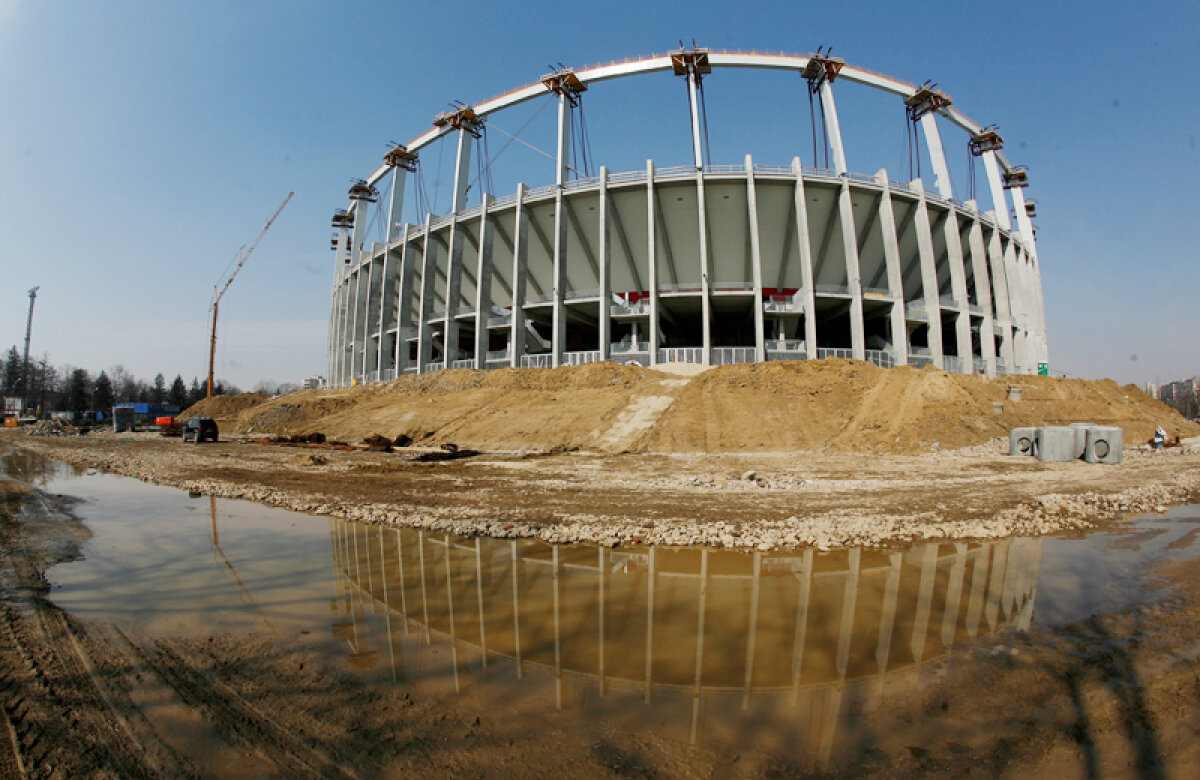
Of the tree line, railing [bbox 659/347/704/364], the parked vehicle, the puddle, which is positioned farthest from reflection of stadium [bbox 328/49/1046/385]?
the tree line

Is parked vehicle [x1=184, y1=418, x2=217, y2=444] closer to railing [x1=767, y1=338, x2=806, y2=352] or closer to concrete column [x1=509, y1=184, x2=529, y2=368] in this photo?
concrete column [x1=509, y1=184, x2=529, y2=368]

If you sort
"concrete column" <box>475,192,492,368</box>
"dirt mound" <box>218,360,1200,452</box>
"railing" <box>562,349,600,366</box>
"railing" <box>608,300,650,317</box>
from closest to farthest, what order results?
"dirt mound" <box>218,360,1200,452</box>, "railing" <box>562,349,600,366</box>, "railing" <box>608,300,650,317</box>, "concrete column" <box>475,192,492,368</box>

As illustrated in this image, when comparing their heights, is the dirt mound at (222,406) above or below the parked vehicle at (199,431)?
above

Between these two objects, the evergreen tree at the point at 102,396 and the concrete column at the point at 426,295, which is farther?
the evergreen tree at the point at 102,396

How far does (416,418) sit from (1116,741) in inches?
1141

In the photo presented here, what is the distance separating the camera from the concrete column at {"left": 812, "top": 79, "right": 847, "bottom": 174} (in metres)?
32.4

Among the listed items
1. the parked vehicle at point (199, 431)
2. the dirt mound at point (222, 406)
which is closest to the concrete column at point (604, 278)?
the parked vehicle at point (199, 431)

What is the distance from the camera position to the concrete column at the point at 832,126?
106 ft

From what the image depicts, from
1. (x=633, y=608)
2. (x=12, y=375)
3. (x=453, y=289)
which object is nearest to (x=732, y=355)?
(x=453, y=289)

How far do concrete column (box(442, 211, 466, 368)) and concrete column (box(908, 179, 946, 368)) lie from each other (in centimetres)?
3123

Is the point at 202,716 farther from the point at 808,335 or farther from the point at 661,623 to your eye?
the point at 808,335

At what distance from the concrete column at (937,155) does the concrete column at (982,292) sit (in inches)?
81.1

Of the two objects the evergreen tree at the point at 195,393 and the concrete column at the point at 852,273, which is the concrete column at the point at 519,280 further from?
the evergreen tree at the point at 195,393

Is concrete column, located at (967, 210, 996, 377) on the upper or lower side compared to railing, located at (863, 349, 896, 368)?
upper
